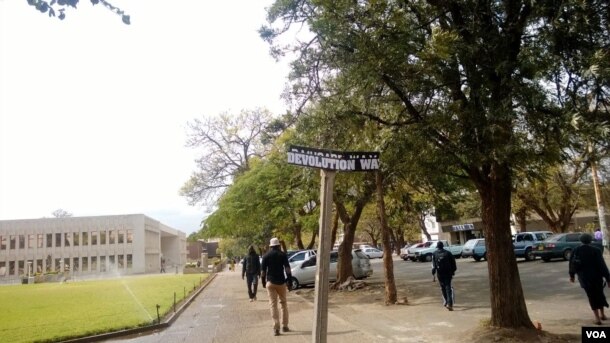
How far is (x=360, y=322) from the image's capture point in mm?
11172

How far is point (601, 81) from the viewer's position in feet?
21.4

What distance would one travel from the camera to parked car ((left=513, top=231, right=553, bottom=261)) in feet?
97.1

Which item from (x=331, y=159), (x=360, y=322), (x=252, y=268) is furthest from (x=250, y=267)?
(x=331, y=159)

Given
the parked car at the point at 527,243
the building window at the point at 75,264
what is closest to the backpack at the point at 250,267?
the parked car at the point at 527,243

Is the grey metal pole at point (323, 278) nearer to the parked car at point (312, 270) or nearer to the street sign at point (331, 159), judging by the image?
the street sign at point (331, 159)

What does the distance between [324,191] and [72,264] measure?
3206 inches

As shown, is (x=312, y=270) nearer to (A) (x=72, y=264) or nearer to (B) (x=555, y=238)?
(B) (x=555, y=238)

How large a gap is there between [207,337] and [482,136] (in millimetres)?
6740

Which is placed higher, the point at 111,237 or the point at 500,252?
the point at 111,237

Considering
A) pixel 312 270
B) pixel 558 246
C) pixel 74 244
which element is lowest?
pixel 312 270

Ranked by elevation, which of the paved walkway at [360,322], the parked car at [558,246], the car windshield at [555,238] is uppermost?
the car windshield at [555,238]

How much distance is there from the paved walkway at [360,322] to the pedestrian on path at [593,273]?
524 mm

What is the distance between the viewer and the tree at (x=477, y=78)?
7.03 m

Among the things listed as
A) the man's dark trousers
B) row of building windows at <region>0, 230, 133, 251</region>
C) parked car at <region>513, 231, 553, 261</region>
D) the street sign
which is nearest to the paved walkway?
the man's dark trousers
